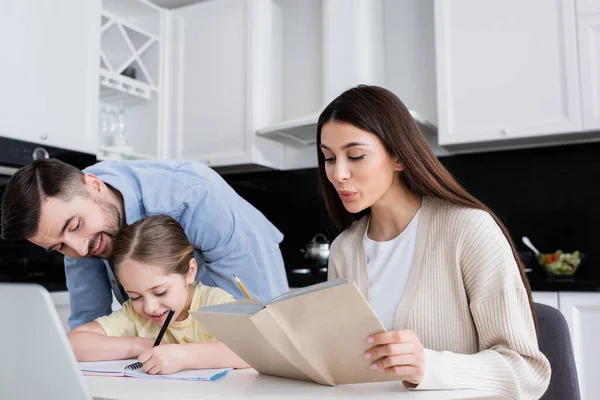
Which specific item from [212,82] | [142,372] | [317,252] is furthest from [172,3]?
[142,372]

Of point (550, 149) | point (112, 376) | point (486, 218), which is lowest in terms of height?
point (112, 376)

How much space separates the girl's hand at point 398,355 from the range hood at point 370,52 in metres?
2.12

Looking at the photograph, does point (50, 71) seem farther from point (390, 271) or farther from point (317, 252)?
point (390, 271)

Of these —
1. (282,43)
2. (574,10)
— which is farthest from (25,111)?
(574,10)

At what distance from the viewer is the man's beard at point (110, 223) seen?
146 centimetres

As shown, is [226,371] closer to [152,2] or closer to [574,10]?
[574,10]

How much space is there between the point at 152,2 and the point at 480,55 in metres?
2.01

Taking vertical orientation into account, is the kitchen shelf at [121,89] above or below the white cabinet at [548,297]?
above

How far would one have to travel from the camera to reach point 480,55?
8.98 feet

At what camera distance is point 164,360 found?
3.75 ft

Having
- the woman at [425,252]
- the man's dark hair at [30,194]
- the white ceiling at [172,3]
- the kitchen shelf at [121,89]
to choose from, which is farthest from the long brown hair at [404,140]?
the white ceiling at [172,3]

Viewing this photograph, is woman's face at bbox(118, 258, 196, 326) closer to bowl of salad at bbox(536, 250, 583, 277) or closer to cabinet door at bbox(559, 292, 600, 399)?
cabinet door at bbox(559, 292, 600, 399)

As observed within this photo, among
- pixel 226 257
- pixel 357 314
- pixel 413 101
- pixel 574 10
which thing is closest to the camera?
pixel 357 314

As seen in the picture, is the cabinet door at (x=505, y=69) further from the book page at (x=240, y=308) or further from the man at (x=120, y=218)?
the book page at (x=240, y=308)
